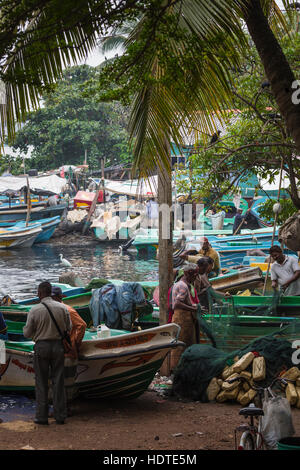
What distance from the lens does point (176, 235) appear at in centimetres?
3170

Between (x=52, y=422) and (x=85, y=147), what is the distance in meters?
43.4

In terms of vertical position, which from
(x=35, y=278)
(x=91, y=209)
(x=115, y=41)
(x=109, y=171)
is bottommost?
(x=35, y=278)

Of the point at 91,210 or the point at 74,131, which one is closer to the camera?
the point at 91,210

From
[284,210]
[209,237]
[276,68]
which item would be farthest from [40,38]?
[209,237]

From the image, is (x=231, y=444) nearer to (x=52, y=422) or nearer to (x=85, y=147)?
(x=52, y=422)

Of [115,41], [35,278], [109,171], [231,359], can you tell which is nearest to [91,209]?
[109,171]

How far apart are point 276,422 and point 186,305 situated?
4016mm

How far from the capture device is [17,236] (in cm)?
3850

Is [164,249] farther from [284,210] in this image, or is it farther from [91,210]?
[91,210]

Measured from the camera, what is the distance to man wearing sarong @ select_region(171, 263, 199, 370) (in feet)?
31.3

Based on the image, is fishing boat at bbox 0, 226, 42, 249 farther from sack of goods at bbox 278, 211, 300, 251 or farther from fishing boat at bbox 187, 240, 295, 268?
sack of goods at bbox 278, 211, 300, 251

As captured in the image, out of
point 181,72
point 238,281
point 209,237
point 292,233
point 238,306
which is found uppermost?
point 181,72

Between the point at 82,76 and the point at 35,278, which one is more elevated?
the point at 82,76
